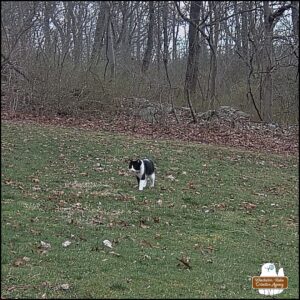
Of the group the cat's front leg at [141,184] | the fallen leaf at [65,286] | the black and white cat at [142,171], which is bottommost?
the fallen leaf at [65,286]

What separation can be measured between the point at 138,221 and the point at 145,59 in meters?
21.6

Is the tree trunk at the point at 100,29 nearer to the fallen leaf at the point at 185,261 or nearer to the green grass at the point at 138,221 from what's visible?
the green grass at the point at 138,221

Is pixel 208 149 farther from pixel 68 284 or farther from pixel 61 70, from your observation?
pixel 68 284

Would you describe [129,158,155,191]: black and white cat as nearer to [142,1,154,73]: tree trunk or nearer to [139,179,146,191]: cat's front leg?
[139,179,146,191]: cat's front leg

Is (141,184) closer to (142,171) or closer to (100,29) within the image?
(142,171)

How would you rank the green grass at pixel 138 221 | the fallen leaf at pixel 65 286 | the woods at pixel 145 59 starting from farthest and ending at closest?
the woods at pixel 145 59 < the green grass at pixel 138 221 < the fallen leaf at pixel 65 286

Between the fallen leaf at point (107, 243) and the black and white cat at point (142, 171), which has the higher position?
the black and white cat at point (142, 171)

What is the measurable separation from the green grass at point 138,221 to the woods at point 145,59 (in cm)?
571

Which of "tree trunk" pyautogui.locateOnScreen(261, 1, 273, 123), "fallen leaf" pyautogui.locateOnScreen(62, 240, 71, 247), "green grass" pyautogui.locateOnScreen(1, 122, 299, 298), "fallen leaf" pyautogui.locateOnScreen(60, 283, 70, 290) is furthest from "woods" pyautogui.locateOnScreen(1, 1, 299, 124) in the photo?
"fallen leaf" pyautogui.locateOnScreen(60, 283, 70, 290)

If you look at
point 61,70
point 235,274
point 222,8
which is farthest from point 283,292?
point 222,8

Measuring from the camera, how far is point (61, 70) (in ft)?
78.6

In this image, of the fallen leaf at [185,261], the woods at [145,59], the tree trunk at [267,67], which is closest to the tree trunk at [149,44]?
the woods at [145,59]

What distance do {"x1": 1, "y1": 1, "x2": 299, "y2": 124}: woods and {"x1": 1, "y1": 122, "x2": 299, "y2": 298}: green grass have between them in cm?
571

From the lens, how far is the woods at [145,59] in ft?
76.0
